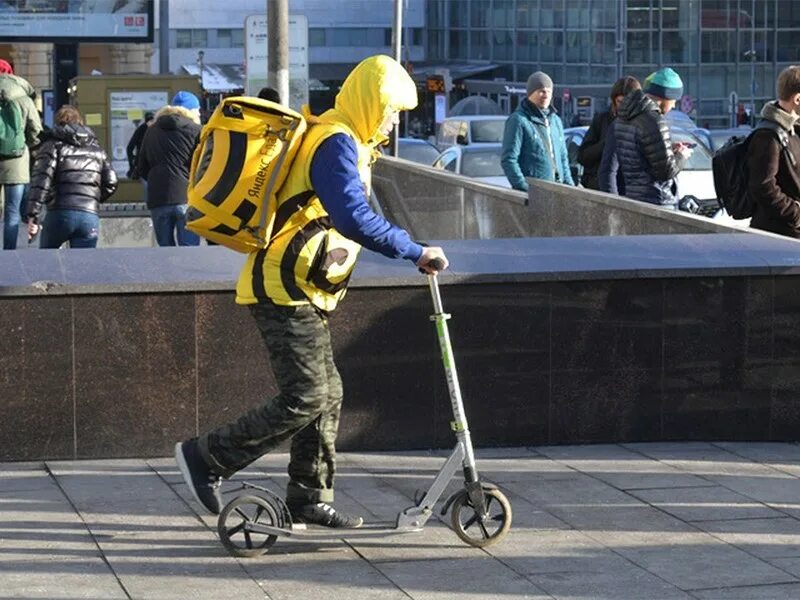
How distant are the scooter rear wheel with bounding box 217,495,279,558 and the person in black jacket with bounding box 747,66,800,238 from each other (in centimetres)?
379

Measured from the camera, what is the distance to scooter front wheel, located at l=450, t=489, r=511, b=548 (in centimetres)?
625

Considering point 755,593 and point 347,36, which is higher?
point 347,36

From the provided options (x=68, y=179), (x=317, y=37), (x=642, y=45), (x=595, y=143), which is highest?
(x=317, y=37)

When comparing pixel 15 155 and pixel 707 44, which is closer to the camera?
pixel 15 155

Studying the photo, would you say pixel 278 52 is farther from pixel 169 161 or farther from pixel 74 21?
pixel 74 21

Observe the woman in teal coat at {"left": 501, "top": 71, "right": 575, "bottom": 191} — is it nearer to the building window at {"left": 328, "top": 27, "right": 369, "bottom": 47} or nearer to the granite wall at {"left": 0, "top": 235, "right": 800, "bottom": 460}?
the granite wall at {"left": 0, "top": 235, "right": 800, "bottom": 460}

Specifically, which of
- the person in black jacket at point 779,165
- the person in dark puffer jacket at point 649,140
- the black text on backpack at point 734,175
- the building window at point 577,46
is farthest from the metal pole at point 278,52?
the building window at point 577,46

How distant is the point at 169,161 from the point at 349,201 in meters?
7.90

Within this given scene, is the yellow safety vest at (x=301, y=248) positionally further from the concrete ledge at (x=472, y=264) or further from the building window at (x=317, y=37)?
the building window at (x=317, y=37)

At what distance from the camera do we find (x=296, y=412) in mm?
6156

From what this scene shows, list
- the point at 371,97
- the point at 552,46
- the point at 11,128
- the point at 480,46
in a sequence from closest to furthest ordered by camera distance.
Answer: the point at 371,97, the point at 11,128, the point at 552,46, the point at 480,46

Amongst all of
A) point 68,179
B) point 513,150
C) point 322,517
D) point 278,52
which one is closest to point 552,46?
point 278,52

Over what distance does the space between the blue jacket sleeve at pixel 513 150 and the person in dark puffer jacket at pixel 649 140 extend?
55.5 inches

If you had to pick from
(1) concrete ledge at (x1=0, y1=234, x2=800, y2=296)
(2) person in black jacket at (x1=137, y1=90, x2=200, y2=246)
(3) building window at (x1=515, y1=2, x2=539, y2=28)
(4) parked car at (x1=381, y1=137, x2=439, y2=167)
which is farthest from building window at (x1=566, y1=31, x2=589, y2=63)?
(1) concrete ledge at (x1=0, y1=234, x2=800, y2=296)
